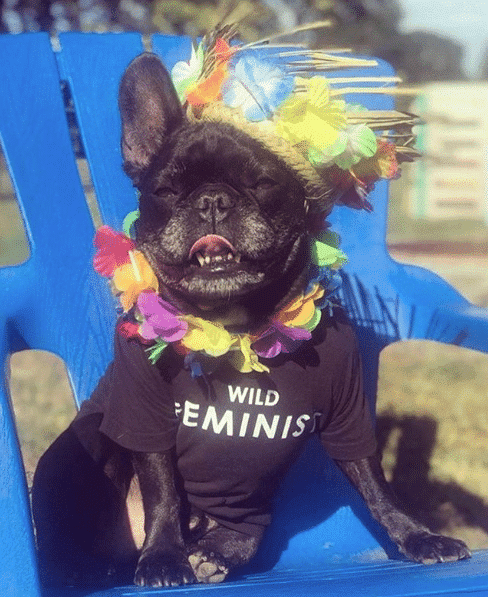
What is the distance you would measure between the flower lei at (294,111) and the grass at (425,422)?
44.0 inches

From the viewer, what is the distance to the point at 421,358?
4.55m

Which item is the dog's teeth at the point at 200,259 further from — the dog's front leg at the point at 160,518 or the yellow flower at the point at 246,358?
the dog's front leg at the point at 160,518

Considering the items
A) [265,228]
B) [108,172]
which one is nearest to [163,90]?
[265,228]

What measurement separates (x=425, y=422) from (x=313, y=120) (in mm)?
1914

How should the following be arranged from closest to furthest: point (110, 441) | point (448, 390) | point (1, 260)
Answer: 1. point (110, 441)
2. point (448, 390)
3. point (1, 260)

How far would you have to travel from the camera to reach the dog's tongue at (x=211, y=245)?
1.76 metres

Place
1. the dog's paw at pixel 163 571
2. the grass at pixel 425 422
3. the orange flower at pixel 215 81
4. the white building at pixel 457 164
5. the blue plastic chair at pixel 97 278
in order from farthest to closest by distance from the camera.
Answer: the white building at pixel 457 164
the grass at pixel 425 422
the blue plastic chair at pixel 97 278
the orange flower at pixel 215 81
the dog's paw at pixel 163 571

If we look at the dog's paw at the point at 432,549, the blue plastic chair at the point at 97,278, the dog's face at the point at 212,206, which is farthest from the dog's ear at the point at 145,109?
the dog's paw at the point at 432,549

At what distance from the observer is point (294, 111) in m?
1.70

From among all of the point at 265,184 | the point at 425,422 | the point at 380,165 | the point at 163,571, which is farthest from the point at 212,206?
the point at 425,422

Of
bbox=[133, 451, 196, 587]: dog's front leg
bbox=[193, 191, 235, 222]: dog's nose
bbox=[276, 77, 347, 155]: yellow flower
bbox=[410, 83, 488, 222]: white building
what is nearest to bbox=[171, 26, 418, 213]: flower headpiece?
bbox=[276, 77, 347, 155]: yellow flower

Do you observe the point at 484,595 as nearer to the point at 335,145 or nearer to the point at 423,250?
the point at 335,145

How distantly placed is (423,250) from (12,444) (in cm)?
770

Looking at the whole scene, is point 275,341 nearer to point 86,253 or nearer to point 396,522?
point 396,522
